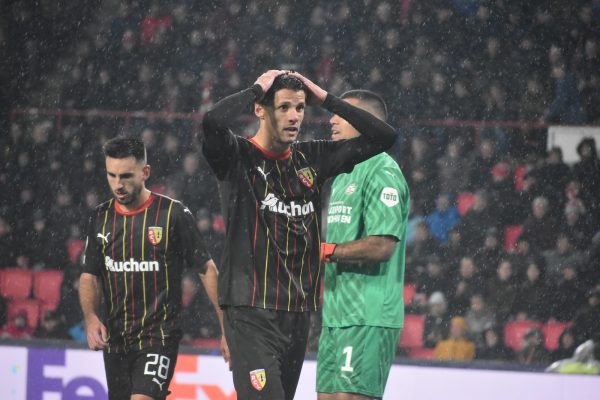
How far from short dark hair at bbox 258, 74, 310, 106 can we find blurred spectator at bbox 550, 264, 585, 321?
4377 mm

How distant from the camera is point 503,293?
7434 mm

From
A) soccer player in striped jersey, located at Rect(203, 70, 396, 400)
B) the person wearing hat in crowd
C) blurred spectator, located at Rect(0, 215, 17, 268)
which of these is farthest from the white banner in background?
blurred spectator, located at Rect(0, 215, 17, 268)

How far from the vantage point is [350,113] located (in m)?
3.72

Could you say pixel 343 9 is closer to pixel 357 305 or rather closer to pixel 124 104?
pixel 124 104

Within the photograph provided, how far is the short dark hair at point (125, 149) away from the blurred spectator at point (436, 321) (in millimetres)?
3623

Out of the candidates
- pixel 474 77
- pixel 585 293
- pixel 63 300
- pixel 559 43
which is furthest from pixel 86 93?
pixel 585 293

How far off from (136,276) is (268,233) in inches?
41.0

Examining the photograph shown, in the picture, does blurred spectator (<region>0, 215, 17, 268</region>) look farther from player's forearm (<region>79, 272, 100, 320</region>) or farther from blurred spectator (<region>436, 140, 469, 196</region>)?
player's forearm (<region>79, 272, 100, 320</region>)

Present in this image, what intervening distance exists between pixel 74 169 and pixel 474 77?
3.84 meters

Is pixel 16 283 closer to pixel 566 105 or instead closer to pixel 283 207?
pixel 566 105

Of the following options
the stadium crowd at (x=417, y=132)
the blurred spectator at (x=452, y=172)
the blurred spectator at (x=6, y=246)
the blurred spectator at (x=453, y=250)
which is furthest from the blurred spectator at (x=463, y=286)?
the blurred spectator at (x=6, y=246)

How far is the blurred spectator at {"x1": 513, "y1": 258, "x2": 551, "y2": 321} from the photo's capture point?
7340 mm

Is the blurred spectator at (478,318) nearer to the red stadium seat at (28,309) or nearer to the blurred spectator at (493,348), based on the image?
the blurred spectator at (493,348)

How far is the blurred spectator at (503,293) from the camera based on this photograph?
7.41 meters
